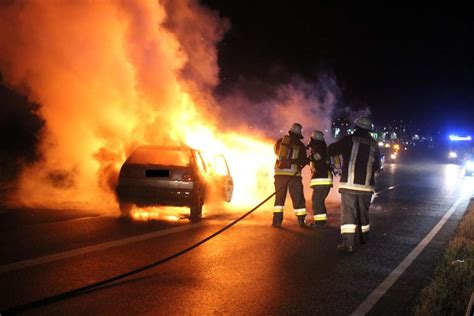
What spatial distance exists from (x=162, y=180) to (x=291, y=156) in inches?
93.7

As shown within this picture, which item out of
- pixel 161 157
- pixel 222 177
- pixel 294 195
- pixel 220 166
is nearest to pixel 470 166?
pixel 220 166

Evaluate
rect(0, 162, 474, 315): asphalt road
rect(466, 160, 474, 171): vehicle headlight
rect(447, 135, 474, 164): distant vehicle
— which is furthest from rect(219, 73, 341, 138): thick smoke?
rect(447, 135, 474, 164): distant vehicle

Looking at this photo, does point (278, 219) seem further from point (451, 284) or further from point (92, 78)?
point (92, 78)

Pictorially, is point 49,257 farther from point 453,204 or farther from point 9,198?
point 453,204

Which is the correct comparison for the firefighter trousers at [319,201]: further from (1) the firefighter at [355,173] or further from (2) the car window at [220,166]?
(2) the car window at [220,166]

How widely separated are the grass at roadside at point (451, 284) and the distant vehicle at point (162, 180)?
4525mm

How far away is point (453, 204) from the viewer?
1523 cm

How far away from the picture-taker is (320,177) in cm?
1010

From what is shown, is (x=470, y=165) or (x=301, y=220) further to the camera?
(x=470, y=165)

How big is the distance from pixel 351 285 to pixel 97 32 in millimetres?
10546

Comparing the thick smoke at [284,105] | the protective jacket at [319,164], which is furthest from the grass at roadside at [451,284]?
the thick smoke at [284,105]

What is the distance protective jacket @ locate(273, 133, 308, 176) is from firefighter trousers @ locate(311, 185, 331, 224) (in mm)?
470

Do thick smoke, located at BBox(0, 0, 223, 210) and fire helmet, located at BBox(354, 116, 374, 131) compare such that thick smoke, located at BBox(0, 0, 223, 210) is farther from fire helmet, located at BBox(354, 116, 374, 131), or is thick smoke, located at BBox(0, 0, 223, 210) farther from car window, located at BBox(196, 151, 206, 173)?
fire helmet, located at BBox(354, 116, 374, 131)

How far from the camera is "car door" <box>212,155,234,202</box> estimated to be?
39.2ft
